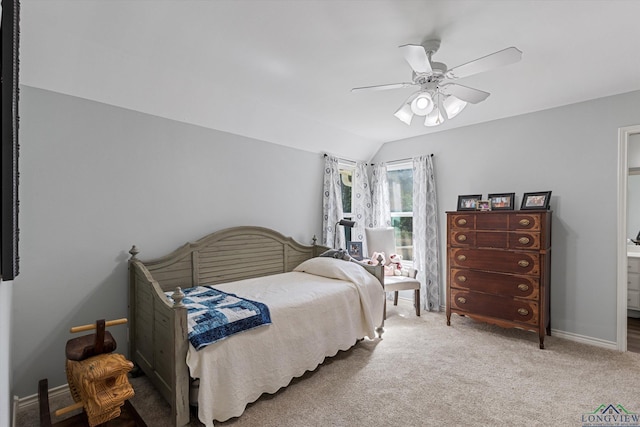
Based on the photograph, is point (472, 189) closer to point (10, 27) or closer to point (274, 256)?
point (274, 256)

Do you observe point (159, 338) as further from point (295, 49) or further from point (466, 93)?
point (466, 93)

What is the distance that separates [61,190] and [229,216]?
139 centimetres

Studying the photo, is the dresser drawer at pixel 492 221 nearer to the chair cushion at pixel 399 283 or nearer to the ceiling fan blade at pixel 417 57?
the chair cushion at pixel 399 283

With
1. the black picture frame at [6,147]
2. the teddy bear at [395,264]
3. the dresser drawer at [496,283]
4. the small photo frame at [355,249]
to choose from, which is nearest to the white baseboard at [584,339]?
the dresser drawer at [496,283]

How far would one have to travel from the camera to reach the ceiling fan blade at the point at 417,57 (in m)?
1.63

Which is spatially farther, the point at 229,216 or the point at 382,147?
the point at 382,147

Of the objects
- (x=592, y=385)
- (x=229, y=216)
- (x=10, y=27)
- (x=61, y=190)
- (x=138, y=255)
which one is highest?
(x=10, y=27)

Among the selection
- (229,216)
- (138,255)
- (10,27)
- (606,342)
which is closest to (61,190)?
(138,255)

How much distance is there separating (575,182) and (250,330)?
3.55 metres

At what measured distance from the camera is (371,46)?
2111 millimetres

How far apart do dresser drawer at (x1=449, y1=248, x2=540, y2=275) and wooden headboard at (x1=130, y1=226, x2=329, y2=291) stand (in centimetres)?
163

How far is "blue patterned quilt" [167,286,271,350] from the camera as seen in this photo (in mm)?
1809

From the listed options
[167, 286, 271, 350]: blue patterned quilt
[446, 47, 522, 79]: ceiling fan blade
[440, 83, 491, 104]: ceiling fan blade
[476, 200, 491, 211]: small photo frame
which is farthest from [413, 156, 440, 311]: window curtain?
[167, 286, 271, 350]: blue patterned quilt

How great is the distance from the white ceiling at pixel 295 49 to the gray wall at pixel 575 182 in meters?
0.24
